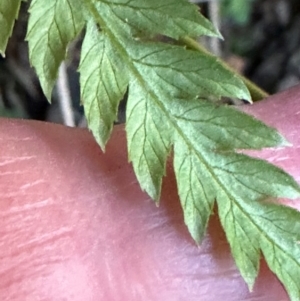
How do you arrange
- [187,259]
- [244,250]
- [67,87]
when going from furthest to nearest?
[67,87] < [187,259] < [244,250]

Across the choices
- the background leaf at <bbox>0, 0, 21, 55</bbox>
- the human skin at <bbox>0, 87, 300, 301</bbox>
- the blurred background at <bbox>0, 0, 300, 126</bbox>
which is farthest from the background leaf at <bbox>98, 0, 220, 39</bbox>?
the blurred background at <bbox>0, 0, 300, 126</bbox>

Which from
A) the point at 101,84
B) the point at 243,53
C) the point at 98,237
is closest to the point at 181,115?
the point at 101,84

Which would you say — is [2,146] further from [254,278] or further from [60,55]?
[254,278]

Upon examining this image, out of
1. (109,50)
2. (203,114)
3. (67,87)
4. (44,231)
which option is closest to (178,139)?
(203,114)

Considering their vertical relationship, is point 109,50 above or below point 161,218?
above

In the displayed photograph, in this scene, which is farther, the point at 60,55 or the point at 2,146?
the point at 2,146

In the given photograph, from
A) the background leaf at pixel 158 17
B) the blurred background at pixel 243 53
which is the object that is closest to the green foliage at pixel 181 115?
the background leaf at pixel 158 17

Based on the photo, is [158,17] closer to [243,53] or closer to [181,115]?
[181,115]

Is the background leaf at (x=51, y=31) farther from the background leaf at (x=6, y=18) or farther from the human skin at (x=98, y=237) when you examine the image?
the human skin at (x=98, y=237)
